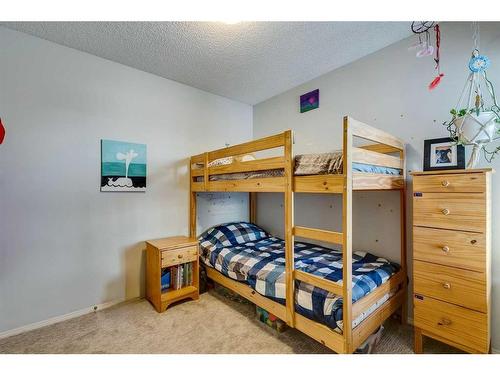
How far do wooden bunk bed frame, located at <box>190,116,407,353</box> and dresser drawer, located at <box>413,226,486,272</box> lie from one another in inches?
15.7

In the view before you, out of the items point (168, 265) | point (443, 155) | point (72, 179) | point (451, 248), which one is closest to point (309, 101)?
point (443, 155)

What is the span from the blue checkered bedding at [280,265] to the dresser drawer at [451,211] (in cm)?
55

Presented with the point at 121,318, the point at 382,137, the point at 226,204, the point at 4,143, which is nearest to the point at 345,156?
the point at 382,137

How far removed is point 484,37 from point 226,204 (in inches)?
115

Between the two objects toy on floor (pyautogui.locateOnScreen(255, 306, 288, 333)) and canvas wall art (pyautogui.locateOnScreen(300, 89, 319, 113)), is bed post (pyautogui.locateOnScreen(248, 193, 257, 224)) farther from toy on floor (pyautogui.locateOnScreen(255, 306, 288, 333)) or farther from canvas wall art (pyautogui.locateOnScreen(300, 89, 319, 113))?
toy on floor (pyautogui.locateOnScreen(255, 306, 288, 333))

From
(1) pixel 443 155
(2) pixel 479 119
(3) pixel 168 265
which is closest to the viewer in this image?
(2) pixel 479 119

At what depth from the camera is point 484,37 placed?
1647 mm

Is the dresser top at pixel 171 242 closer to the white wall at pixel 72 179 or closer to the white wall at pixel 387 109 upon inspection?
the white wall at pixel 72 179

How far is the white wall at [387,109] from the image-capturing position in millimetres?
1723

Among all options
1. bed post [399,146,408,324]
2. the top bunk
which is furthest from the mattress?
bed post [399,146,408,324]

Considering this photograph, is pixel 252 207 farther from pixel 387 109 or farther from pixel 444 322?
pixel 444 322

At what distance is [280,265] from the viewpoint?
6.35ft

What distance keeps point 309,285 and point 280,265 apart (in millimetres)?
385
